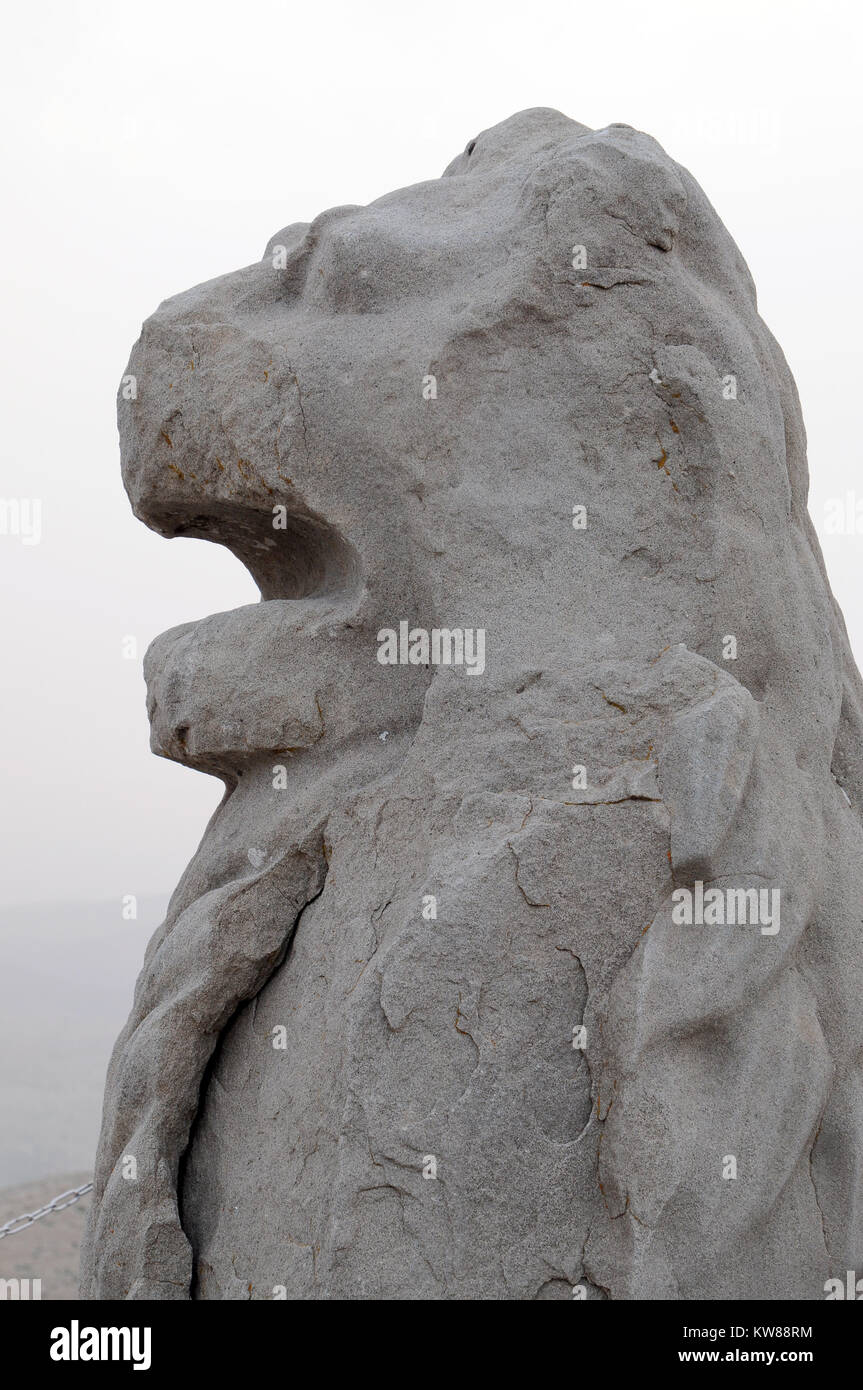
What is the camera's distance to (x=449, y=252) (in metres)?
3.01

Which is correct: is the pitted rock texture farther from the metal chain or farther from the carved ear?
the metal chain

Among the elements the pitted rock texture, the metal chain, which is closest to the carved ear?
the pitted rock texture

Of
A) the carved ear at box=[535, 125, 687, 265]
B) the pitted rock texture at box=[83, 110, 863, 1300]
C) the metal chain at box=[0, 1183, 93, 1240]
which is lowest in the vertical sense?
the metal chain at box=[0, 1183, 93, 1240]

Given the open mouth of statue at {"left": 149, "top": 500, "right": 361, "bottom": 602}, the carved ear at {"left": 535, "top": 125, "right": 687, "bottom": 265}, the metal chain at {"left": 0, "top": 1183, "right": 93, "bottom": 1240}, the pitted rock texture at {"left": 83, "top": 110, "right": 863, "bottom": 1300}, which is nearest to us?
the pitted rock texture at {"left": 83, "top": 110, "right": 863, "bottom": 1300}

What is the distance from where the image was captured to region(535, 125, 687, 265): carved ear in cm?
287

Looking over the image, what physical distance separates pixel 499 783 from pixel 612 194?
133cm

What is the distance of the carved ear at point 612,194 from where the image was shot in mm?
2865

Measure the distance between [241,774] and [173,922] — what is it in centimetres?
39

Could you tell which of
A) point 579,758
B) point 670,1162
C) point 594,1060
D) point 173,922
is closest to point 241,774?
point 173,922

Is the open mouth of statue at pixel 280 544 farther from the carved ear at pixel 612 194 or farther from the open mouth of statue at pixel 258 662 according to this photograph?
the carved ear at pixel 612 194

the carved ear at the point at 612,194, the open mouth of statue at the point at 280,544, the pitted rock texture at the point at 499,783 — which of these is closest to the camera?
the pitted rock texture at the point at 499,783

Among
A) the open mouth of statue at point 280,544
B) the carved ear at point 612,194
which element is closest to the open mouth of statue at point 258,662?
the open mouth of statue at point 280,544

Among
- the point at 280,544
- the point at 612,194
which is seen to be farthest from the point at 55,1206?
the point at 612,194

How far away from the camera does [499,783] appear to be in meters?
2.60
